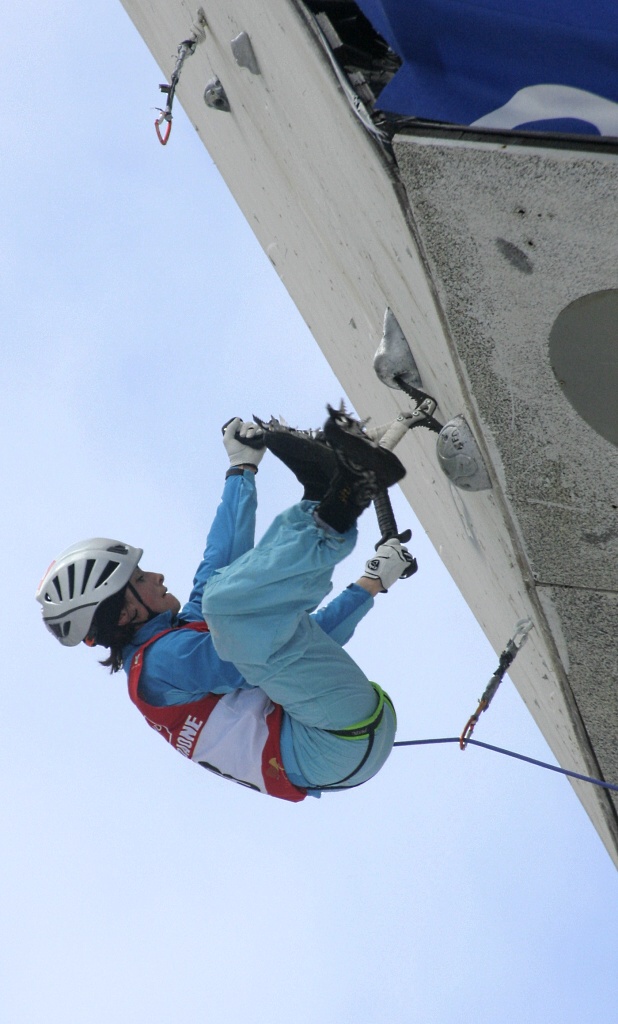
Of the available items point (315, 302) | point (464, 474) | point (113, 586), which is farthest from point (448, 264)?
point (315, 302)

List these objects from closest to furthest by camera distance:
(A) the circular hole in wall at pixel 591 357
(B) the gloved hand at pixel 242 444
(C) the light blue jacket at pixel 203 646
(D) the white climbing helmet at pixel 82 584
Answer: (A) the circular hole in wall at pixel 591 357 < (C) the light blue jacket at pixel 203 646 < (B) the gloved hand at pixel 242 444 < (D) the white climbing helmet at pixel 82 584

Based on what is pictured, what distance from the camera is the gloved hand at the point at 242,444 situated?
127 inches

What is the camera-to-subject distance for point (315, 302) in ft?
14.0

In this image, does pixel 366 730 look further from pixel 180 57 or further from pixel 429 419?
pixel 180 57

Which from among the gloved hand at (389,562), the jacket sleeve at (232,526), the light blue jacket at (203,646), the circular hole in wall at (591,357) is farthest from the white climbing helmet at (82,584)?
the circular hole in wall at (591,357)

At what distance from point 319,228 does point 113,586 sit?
4.35 ft

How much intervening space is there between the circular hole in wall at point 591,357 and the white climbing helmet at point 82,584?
1.66 m

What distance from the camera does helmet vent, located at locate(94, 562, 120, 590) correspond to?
3354 mm

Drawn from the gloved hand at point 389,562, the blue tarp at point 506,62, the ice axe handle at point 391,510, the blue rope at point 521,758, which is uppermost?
the blue tarp at point 506,62

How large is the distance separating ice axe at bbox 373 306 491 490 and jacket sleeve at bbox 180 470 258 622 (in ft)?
1.79

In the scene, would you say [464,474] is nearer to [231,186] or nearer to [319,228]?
[319,228]

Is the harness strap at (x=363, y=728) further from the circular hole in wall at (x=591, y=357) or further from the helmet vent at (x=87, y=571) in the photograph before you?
the circular hole in wall at (x=591, y=357)

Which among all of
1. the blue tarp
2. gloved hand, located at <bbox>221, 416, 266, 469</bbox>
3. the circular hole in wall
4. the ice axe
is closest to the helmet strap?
gloved hand, located at <bbox>221, 416, 266, 469</bbox>

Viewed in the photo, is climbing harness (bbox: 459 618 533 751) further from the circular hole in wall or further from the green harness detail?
the circular hole in wall
